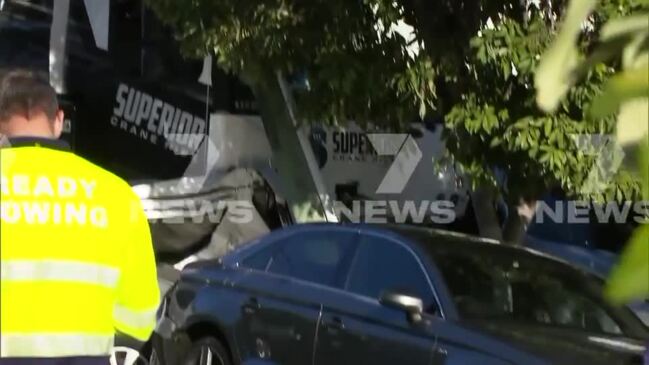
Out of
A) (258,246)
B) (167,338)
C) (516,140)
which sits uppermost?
(516,140)

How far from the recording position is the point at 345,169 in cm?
1193

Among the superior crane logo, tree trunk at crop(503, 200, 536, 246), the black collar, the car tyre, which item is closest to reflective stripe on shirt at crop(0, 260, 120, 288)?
the black collar

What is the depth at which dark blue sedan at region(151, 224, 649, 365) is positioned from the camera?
604 cm

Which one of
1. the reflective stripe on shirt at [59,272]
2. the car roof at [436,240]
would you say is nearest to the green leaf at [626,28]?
the reflective stripe on shirt at [59,272]

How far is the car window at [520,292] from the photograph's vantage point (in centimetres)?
641

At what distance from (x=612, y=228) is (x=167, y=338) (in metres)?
4.58

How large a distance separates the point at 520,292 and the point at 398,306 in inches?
30.5

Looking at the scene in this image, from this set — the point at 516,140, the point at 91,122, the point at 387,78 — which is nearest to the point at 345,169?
the point at 91,122

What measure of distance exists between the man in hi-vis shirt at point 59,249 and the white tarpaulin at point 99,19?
8363 mm

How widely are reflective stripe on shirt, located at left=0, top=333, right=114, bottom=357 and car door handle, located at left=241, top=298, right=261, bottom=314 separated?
3955mm

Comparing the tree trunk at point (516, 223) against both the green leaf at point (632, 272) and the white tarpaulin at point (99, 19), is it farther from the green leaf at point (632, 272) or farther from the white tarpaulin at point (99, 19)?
the green leaf at point (632, 272)

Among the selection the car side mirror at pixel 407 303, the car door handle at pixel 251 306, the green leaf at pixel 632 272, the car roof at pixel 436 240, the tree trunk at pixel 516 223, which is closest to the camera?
the green leaf at pixel 632 272

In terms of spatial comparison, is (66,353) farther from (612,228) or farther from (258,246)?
(612,228)
